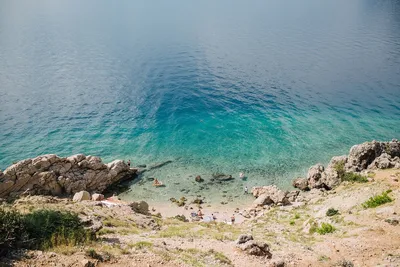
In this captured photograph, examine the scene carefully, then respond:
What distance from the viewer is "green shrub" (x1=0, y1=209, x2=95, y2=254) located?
58.6ft

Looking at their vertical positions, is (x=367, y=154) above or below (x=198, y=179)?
above

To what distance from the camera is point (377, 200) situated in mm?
30438

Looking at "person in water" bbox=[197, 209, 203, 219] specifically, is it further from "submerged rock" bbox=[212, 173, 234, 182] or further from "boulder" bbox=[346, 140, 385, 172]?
"boulder" bbox=[346, 140, 385, 172]

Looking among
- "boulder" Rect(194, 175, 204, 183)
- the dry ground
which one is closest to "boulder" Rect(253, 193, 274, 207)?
the dry ground

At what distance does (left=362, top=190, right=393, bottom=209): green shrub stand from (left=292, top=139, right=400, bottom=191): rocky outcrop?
40.8ft

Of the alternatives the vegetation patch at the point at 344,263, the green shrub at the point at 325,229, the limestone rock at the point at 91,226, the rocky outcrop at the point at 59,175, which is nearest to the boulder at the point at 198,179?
the rocky outcrop at the point at 59,175

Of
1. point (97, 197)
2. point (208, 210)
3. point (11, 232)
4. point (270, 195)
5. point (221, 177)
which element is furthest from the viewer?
point (221, 177)

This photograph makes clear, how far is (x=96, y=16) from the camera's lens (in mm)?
194750

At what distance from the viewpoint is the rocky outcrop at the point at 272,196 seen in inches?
1704

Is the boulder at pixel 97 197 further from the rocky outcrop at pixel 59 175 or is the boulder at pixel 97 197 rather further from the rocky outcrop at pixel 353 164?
the rocky outcrop at pixel 353 164

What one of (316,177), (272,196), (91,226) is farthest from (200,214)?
(91,226)

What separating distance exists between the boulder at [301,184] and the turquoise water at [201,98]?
1.90m

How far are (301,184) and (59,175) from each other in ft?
126

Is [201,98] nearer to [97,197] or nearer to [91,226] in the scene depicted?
[97,197]
